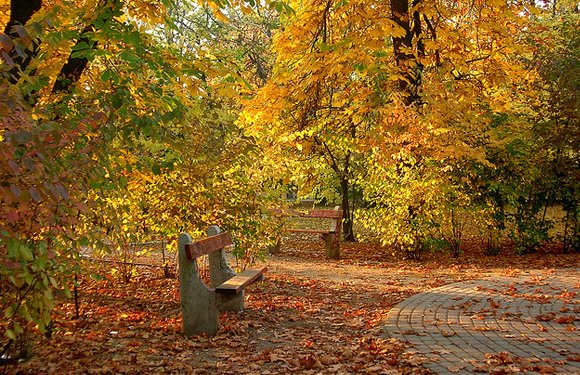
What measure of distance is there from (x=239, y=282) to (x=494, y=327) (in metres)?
2.71

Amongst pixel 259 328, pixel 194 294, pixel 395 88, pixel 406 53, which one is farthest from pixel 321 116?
pixel 194 294

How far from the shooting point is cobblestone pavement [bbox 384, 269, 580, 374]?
174 inches

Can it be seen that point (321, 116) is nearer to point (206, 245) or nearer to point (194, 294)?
point (206, 245)

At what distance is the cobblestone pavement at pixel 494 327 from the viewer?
443 cm

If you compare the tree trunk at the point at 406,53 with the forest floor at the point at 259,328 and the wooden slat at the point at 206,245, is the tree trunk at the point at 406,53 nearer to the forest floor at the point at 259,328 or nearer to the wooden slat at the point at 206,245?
the forest floor at the point at 259,328

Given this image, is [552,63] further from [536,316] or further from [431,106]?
[536,316]

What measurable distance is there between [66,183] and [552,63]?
12.0 metres

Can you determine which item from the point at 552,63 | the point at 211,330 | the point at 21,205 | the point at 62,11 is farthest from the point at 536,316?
the point at 552,63

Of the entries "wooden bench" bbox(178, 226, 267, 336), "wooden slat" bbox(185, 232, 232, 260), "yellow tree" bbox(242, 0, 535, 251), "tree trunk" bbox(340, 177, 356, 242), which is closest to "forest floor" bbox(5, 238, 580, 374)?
"wooden bench" bbox(178, 226, 267, 336)

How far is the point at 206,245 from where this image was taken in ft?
19.7

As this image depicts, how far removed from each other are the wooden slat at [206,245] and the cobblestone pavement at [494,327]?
6.79ft

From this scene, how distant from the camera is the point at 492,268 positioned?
35.3 feet

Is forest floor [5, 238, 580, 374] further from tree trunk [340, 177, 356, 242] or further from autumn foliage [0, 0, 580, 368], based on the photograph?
tree trunk [340, 177, 356, 242]

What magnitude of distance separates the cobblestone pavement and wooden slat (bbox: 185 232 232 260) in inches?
81.5
